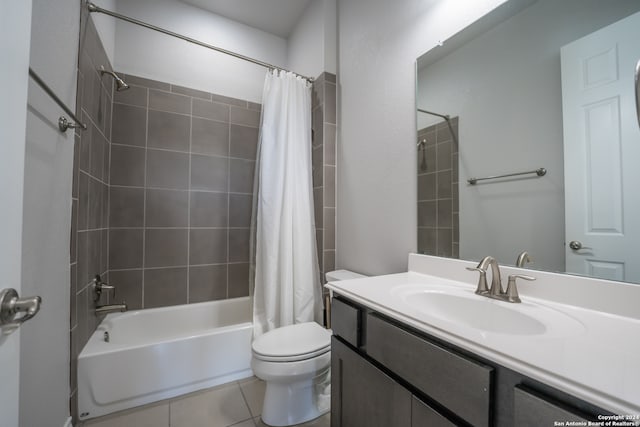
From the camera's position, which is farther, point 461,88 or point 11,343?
point 461,88

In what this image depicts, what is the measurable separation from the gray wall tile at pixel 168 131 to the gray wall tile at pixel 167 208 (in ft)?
1.22

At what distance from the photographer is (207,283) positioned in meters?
2.12

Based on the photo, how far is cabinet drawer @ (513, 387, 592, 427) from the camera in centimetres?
41

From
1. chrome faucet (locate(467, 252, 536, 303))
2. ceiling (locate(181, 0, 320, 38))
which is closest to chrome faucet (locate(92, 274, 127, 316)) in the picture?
chrome faucet (locate(467, 252, 536, 303))

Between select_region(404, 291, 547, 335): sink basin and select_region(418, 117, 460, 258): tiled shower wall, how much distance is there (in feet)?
0.93

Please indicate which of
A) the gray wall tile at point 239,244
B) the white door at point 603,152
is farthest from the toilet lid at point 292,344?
the white door at point 603,152

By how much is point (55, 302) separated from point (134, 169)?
3.73ft

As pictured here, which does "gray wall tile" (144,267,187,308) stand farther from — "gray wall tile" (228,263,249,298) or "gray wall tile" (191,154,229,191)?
"gray wall tile" (191,154,229,191)

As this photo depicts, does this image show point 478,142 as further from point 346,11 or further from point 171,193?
point 171,193

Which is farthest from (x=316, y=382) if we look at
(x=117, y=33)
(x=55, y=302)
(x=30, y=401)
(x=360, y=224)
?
(x=117, y=33)

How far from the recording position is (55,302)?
105cm

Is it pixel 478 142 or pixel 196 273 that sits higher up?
pixel 478 142

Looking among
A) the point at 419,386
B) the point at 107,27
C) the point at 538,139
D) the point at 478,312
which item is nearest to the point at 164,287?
the point at 107,27

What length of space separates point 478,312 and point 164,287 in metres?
2.13
